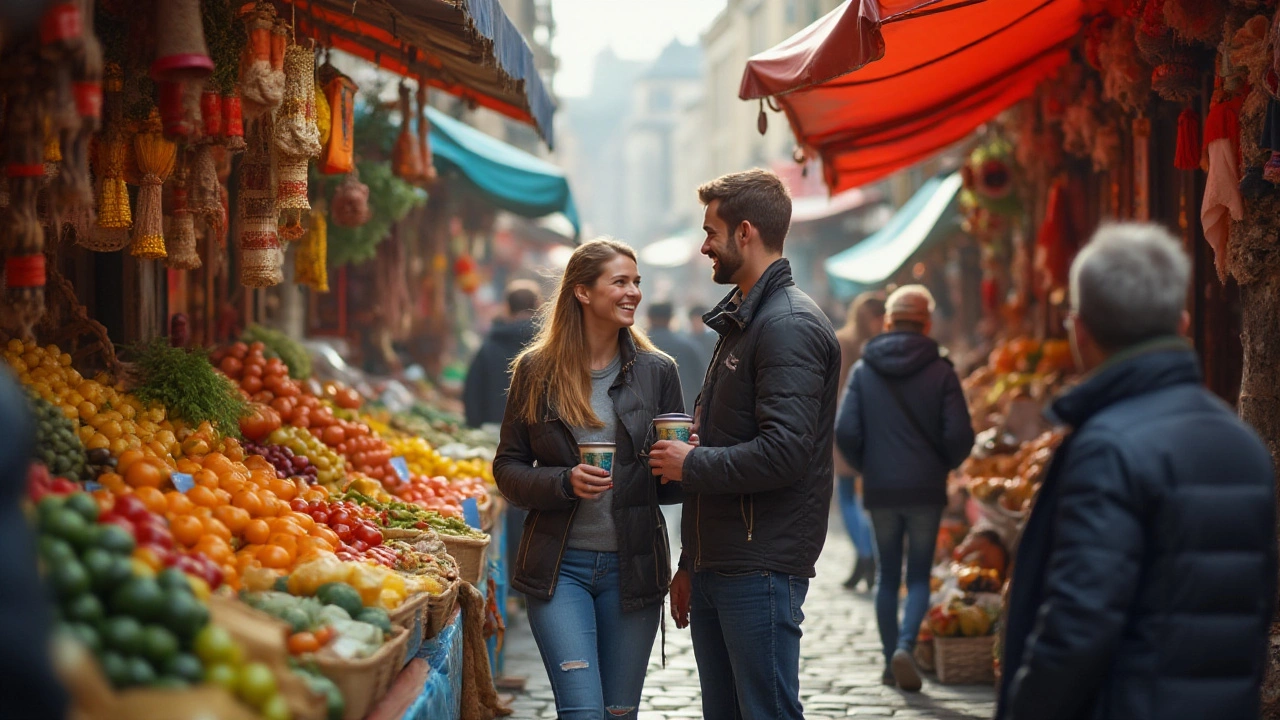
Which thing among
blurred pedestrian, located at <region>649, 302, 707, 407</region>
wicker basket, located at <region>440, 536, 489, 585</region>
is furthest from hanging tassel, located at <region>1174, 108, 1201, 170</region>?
blurred pedestrian, located at <region>649, 302, 707, 407</region>

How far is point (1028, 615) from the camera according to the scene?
2.95m

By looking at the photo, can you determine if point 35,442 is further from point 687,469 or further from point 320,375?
point 320,375

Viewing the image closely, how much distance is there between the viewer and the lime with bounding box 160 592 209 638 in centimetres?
270

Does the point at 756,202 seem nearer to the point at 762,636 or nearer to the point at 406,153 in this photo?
the point at 762,636

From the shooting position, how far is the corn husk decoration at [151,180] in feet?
16.1

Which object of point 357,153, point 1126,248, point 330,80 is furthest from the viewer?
point 357,153

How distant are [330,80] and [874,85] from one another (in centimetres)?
332

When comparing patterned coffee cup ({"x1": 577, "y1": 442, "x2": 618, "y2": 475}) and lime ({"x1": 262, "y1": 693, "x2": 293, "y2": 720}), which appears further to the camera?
patterned coffee cup ({"x1": 577, "y1": 442, "x2": 618, "y2": 475})

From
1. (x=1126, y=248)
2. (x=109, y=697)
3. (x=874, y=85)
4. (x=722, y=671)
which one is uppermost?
(x=874, y=85)

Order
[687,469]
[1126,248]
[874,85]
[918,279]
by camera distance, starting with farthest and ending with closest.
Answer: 1. [918,279]
2. [874,85]
3. [687,469]
4. [1126,248]

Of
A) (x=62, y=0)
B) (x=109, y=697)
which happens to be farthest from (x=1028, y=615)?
(x=62, y=0)

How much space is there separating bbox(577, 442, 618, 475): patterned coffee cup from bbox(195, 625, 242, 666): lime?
1.64m

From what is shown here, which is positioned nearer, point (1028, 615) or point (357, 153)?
point (1028, 615)

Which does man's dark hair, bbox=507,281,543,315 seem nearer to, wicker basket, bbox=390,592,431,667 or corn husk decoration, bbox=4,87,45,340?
wicker basket, bbox=390,592,431,667
